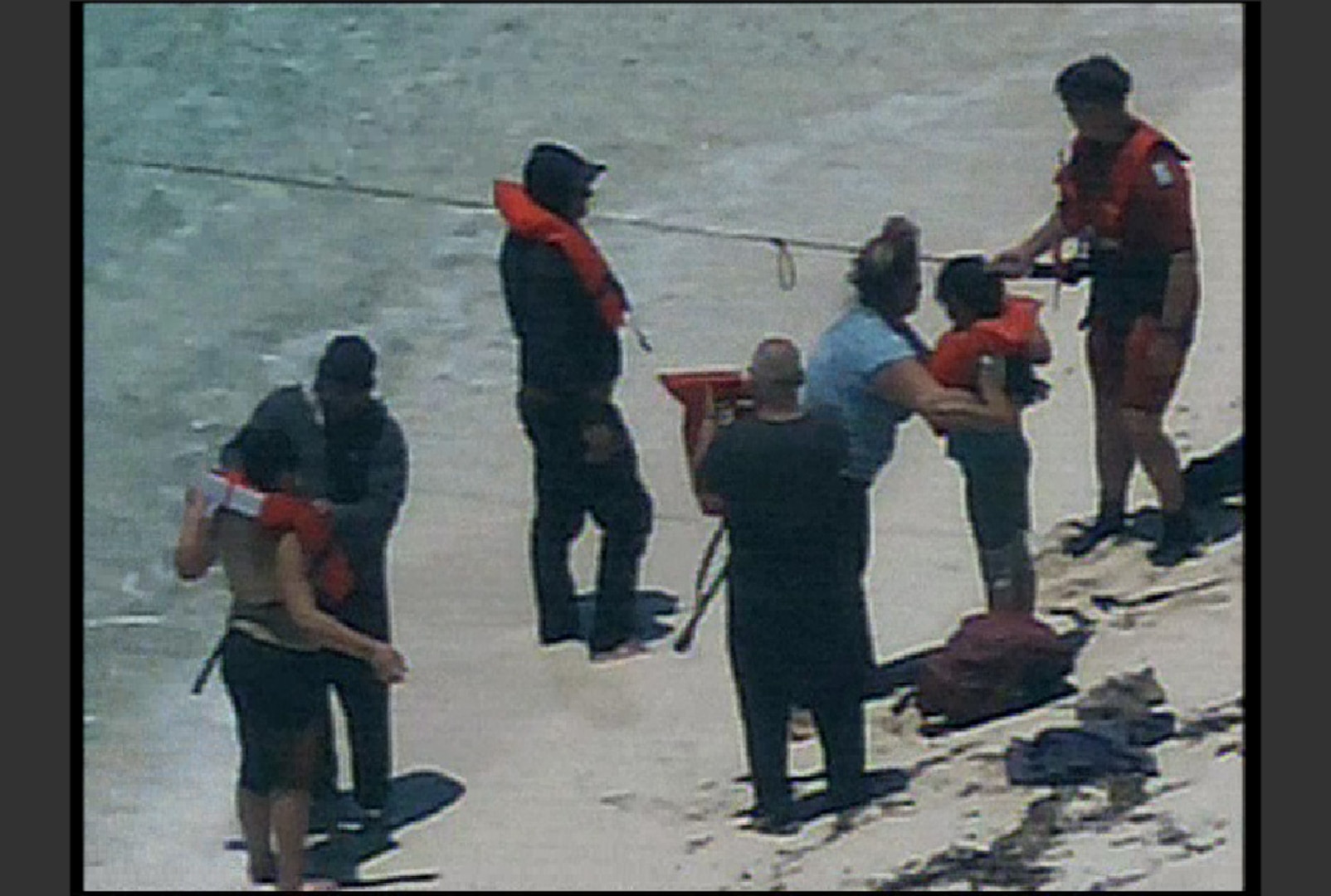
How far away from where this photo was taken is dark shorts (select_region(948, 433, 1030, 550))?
9086 millimetres

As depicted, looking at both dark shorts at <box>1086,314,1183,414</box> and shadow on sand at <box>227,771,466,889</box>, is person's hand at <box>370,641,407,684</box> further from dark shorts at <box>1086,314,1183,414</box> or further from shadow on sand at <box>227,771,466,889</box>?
dark shorts at <box>1086,314,1183,414</box>

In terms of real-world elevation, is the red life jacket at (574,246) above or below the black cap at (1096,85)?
below

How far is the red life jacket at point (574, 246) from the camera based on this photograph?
9.21 m

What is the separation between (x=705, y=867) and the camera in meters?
8.30

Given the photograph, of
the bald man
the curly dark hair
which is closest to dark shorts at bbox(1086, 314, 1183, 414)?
the bald man

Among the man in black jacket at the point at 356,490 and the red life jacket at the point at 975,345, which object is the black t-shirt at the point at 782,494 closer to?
the red life jacket at the point at 975,345

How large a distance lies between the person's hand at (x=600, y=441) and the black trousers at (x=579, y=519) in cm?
2

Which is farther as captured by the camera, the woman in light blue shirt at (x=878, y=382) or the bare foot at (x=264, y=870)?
the woman in light blue shirt at (x=878, y=382)

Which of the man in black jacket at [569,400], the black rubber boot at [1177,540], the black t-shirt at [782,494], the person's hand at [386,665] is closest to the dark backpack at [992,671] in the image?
the black t-shirt at [782,494]

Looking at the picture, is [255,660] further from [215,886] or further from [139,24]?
[139,24]

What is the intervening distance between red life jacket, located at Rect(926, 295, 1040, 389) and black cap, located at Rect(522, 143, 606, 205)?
1137 millimetres

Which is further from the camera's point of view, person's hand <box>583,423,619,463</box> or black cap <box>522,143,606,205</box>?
person's hand <box>583,423,619,463</box>

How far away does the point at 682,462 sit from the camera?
10.5 m

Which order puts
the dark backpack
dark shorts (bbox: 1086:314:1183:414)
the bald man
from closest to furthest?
the bald man → the dark backpack → dark shorts (bbox: 1086:314:1183:414)
